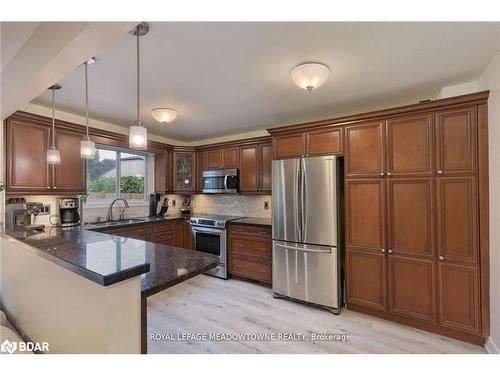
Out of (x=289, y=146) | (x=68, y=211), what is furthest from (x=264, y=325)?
(x=68, y=211)

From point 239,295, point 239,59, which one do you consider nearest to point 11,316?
point 239,295

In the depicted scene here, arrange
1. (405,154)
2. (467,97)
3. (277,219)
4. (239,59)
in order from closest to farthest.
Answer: (239,59), (467,97), (405,154), (277,219)

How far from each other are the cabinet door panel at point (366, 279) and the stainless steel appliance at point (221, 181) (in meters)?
2.05

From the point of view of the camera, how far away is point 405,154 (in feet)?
7.84

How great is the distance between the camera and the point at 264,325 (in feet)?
7.96

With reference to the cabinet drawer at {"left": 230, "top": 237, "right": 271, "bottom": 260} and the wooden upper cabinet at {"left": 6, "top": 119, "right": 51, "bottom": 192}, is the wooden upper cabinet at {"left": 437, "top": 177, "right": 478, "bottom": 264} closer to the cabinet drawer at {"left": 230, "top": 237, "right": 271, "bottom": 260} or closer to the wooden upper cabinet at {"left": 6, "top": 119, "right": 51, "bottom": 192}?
the cabinet drawer at {"left": 230, "top": 237, "right": 271, "bottom": 260}

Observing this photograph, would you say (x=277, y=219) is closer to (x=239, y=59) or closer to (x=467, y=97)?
(x=239, y=59)

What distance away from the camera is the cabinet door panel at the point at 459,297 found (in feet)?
6.91

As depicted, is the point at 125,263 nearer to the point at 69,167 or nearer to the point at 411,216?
the point at 411,216

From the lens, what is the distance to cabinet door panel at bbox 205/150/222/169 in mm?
4254

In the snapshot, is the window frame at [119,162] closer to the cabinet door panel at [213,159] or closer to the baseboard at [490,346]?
the cabinet door panel at [213,159]

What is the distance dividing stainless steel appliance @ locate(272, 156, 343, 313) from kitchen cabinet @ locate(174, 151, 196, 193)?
6.75ft

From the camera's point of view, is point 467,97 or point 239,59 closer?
point 239,59
